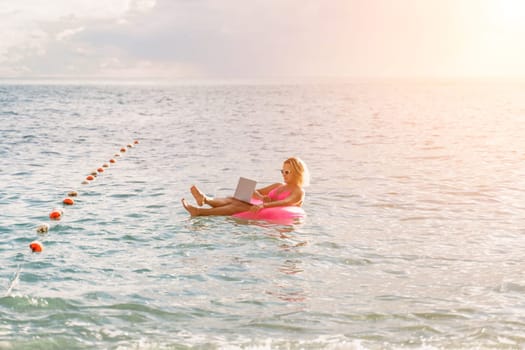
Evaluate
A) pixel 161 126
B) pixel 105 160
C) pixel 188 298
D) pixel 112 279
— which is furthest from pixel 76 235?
pixel 161 126

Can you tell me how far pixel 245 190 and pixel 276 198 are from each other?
620 mm

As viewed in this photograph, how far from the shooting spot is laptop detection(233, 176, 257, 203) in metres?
10.9

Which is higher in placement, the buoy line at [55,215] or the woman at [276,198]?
the woman at [276,198]

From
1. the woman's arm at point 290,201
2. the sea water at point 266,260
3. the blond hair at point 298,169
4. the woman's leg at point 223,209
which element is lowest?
the sea water at point 266,260

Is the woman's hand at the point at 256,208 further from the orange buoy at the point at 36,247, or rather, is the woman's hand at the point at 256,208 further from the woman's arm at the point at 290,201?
the orange buoy at the point at 36,247

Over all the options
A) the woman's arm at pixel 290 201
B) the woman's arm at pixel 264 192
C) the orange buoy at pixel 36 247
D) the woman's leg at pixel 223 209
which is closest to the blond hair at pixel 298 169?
the woman's arm at pixel 290 201

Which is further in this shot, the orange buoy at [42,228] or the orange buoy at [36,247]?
the orange buoy at [42,228]

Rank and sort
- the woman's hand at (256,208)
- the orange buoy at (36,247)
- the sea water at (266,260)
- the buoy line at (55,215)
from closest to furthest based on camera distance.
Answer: the sea water at (266,260)
the buoy line at (55,215)
the orange buoy at (36,247)
the woman's hand at (256,208)

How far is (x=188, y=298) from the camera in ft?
23.9

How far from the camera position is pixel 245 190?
11.0 m

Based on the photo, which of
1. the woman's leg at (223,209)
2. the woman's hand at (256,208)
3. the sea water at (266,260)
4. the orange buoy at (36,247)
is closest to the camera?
the sea water at (266,260)

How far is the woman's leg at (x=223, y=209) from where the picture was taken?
11.1 m

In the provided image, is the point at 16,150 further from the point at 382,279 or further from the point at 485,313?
the point at 485,313

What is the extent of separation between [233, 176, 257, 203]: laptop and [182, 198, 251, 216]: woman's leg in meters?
0.09
